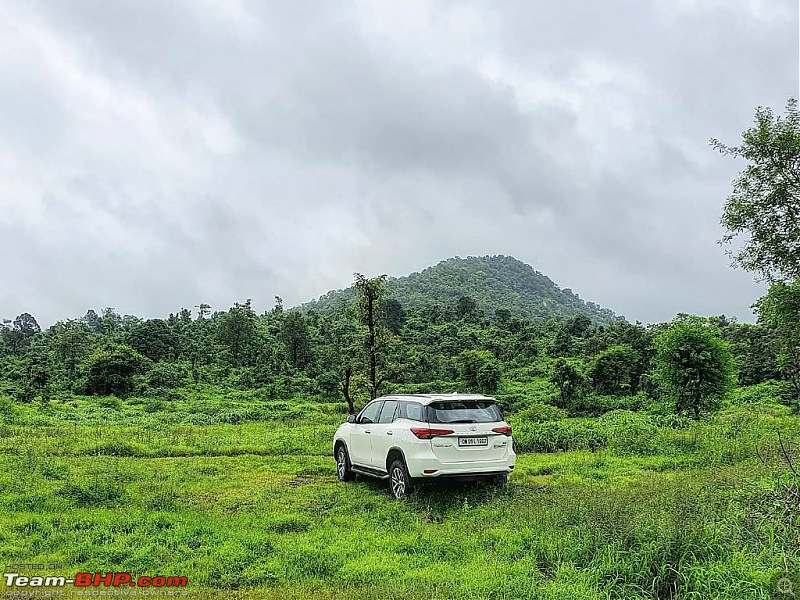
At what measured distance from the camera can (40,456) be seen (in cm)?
1399

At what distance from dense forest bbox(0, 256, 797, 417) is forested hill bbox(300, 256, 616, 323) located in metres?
24.7

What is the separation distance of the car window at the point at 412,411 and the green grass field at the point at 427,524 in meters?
1.19

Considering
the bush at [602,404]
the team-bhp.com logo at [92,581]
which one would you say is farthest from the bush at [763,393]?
the team-bhp.com logo at [92,581]

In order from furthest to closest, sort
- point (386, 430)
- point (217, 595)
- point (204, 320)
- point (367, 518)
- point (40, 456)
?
point (204, 320) → point (40, 456) → point (386, 430) → point (367, 518) → point (217, 595)

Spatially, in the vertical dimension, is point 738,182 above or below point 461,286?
below

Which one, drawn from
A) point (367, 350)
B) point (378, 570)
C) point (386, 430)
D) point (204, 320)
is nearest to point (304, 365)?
point (204, 320)

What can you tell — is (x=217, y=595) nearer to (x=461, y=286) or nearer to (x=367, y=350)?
(x=367, y=350)

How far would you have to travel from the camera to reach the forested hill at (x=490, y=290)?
89000 millimetres

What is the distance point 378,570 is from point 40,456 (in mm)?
11063

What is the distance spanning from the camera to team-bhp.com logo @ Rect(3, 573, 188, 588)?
19.2ft

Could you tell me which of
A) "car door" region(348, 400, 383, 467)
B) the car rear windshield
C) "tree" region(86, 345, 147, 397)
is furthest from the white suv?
"tree" region(86, 345, 147, 397)

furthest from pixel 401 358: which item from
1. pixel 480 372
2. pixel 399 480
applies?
pixel 399 480

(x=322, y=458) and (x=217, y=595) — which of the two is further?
(x=322, y=458)

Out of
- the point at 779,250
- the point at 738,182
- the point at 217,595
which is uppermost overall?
the point at 738,182
